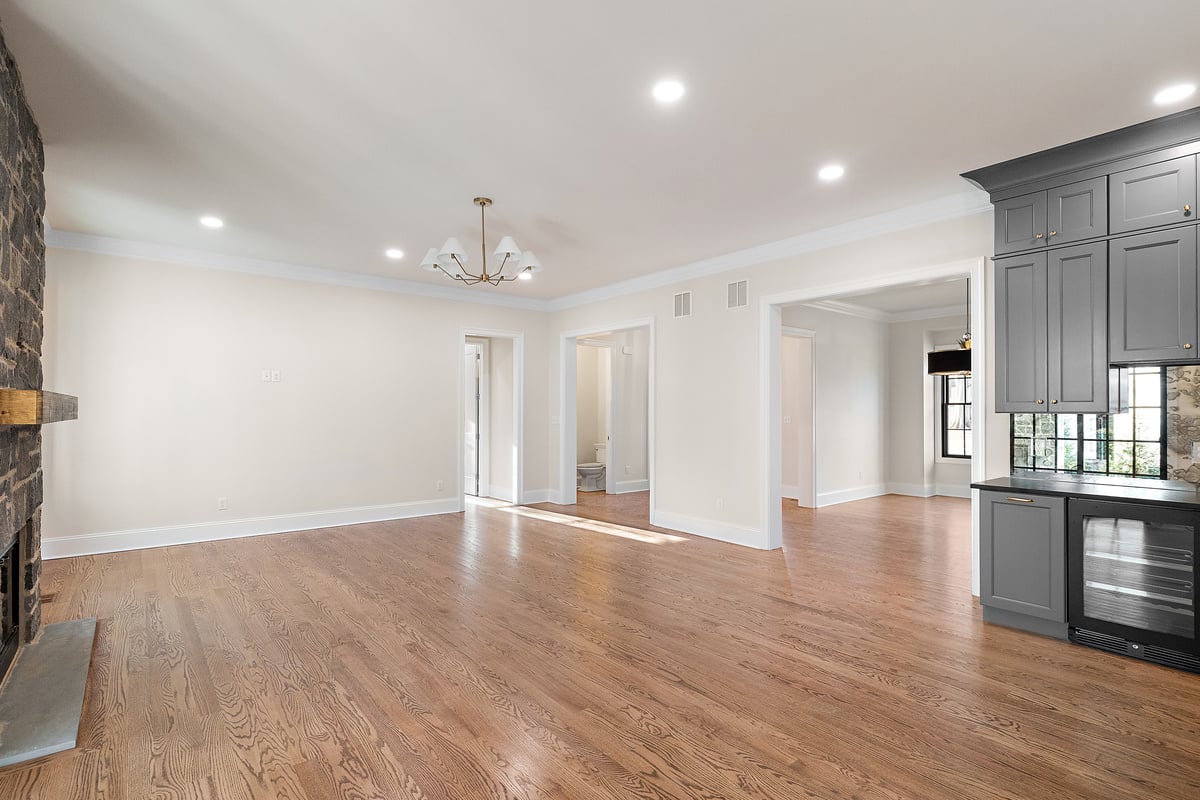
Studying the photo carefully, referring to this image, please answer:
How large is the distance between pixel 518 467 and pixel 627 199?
470 centimetres

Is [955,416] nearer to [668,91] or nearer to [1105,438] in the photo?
[1105,438]

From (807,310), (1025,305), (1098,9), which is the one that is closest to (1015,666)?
(1025,305)

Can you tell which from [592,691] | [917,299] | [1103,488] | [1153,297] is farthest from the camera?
[917,299]

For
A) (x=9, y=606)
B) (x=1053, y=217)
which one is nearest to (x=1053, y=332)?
(x=1053, y=217)

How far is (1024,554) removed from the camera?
11.5 feet

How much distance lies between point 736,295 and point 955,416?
5.26 metres

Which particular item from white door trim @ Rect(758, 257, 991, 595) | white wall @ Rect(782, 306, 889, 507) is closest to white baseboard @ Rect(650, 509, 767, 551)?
white door trim @ Rect(758, 257, 991, 595)

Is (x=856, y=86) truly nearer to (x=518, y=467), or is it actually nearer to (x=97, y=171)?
(x=97, y=171)

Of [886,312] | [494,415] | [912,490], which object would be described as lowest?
[912,490]

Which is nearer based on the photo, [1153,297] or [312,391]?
[1153,297]

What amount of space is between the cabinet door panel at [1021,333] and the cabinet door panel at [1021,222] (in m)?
0.08

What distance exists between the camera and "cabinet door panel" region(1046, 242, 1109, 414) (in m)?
3.45

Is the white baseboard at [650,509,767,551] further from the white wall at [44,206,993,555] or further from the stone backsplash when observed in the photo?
the stone backsplash

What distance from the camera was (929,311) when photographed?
8.75 metres
